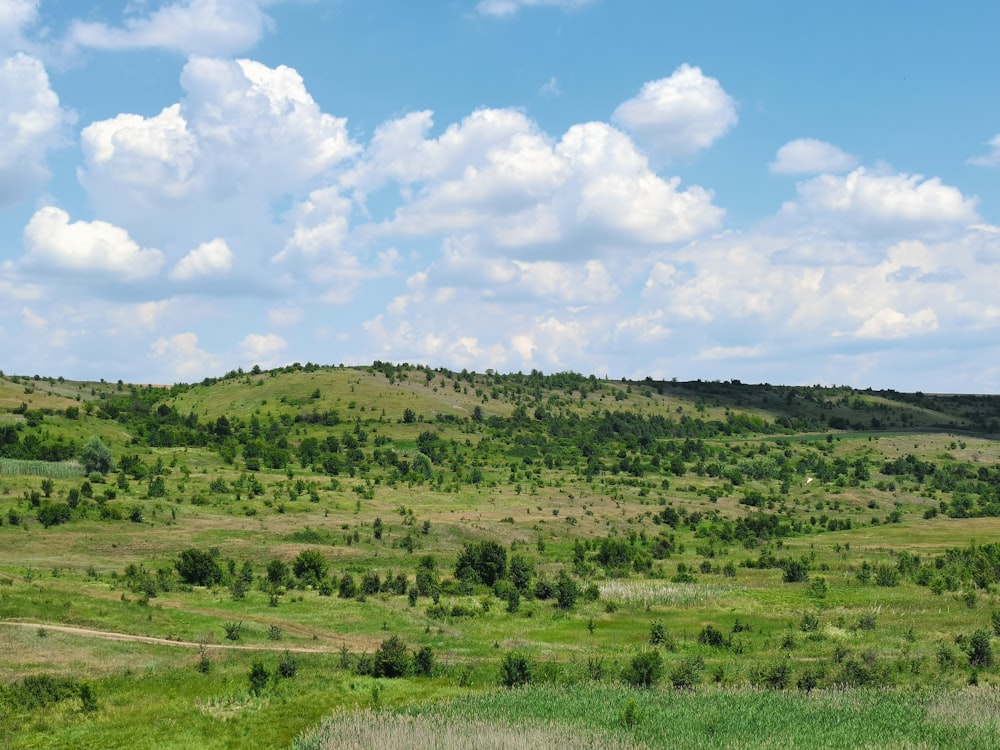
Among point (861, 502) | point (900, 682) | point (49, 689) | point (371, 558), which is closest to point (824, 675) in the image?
point (900, 682)

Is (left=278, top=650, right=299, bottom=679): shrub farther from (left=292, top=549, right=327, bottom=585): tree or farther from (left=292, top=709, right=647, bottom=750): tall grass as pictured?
(left=292, top=549, right=327, bottom=585): tree

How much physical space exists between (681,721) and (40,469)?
9893 cm

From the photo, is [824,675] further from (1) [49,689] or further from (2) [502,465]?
(2) [502,465]

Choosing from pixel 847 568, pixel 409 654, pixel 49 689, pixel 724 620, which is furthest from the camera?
pixel 847 568

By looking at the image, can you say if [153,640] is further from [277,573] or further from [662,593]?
[662,593]

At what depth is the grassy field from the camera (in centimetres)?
3416

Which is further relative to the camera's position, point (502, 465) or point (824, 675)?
point (502, 465)

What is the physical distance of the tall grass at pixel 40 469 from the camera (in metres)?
107

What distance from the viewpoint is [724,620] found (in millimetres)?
59781

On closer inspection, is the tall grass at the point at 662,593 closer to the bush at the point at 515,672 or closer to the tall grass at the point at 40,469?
the bush at the point at 515,672

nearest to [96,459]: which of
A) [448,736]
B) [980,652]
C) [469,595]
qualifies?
[469,595]

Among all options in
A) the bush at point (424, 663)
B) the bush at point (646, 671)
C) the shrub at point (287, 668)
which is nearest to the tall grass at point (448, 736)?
the shrub at point (287, 668)

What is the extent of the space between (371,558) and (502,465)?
70.3 meters

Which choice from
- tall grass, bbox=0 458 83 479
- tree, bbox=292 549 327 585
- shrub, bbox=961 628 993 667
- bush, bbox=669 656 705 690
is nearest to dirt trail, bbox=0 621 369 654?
bush, bbox=669 656 705 690
